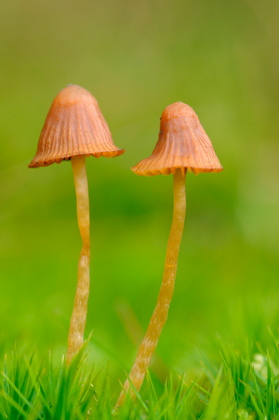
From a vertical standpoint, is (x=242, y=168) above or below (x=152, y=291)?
above

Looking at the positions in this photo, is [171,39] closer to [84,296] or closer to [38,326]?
[38,326]

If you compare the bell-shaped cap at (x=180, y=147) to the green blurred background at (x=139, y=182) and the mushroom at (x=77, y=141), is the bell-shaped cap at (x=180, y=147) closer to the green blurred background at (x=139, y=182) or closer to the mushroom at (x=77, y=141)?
the mushroom at (x=77, y=141)

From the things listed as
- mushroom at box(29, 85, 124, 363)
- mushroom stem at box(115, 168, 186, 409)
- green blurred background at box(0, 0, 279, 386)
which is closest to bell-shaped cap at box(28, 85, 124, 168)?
mushroom at box(29, 85, 124, 363)

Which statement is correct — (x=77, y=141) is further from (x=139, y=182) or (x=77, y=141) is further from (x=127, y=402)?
(x=139, y=182)

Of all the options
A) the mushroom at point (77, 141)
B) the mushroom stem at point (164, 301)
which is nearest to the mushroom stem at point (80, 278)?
the mushroom at point (77, 141)

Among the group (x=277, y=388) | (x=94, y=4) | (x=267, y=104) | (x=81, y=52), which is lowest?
(x=277, y=388)

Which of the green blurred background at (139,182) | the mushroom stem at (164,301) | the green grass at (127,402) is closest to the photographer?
the green grass at (127,402)

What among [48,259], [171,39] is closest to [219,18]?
[171,39]

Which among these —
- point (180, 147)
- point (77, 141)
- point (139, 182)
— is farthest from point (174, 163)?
point (139, 182)
